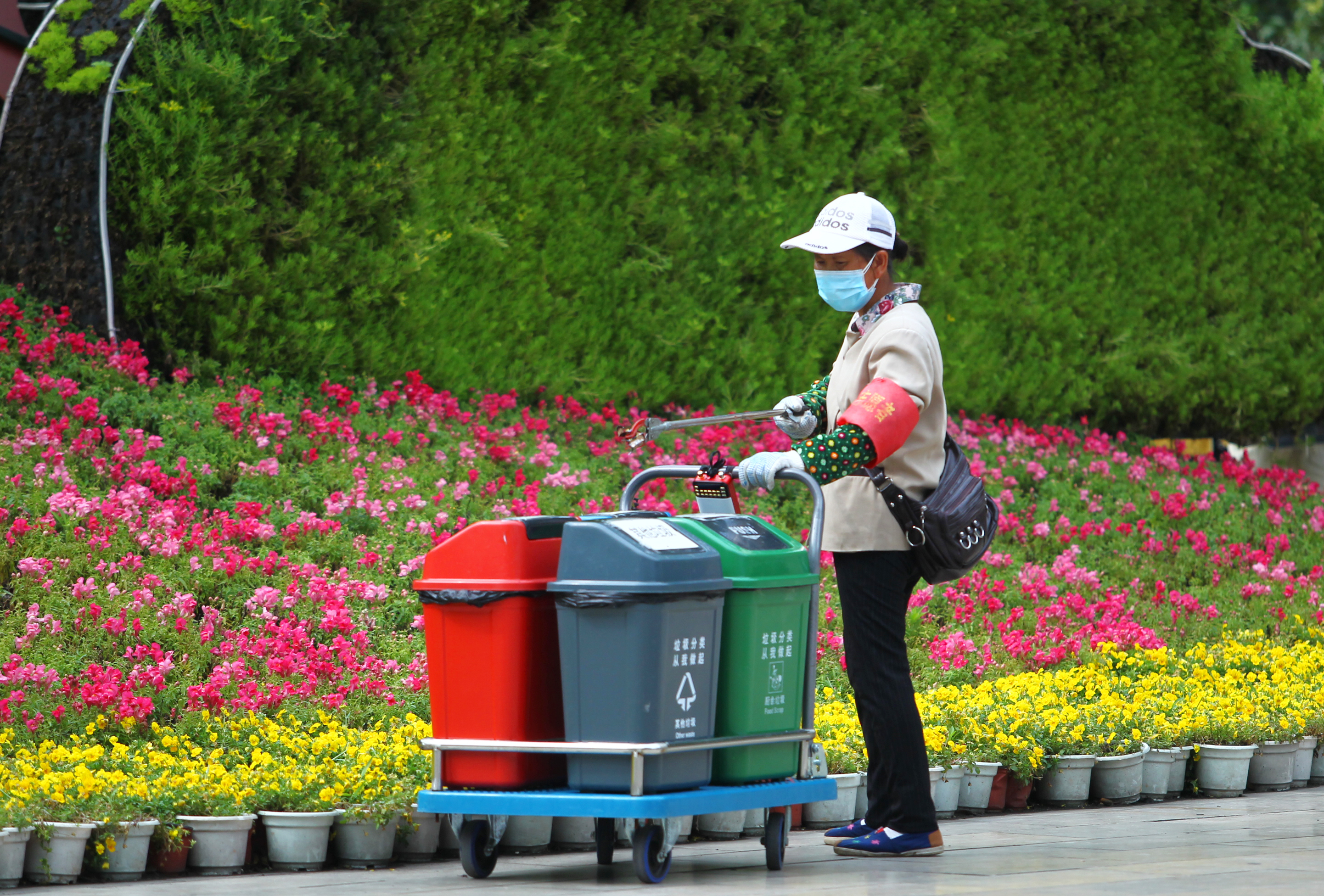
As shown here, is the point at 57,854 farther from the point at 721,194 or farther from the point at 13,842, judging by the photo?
the point at 721,194

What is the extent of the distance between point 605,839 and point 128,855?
1280mm

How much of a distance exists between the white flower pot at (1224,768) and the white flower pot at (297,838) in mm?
3346

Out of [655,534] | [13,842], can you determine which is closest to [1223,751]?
[655,534]

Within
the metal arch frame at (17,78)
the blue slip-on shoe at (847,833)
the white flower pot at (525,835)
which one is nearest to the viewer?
the blue slip-on shoe at (847,833)

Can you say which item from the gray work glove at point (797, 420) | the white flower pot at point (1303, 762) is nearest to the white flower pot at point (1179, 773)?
the white flower pot at point (1303, 762)

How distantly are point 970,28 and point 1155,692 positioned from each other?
656 cm

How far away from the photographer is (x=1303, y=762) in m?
6.19

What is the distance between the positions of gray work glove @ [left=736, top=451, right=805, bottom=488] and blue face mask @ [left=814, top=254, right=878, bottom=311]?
55 centimetres

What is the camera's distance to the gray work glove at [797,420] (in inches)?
178

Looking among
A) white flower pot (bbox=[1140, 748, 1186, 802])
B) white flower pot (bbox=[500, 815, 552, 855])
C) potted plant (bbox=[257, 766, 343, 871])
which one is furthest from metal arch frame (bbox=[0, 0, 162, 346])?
white flower pot (bbox=[1140, 748, 1186, 802])

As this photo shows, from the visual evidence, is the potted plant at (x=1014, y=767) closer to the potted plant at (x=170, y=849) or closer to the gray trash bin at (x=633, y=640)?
the gray trash bin at (x=633, y=640)

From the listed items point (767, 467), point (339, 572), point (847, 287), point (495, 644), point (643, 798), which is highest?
point (847, 287)

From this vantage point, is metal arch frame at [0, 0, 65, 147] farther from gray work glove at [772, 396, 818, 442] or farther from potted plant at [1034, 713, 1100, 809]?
potted plant at [1034, 713, 1100, 809]

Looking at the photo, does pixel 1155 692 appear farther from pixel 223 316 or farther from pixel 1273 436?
pixel 1273 436
